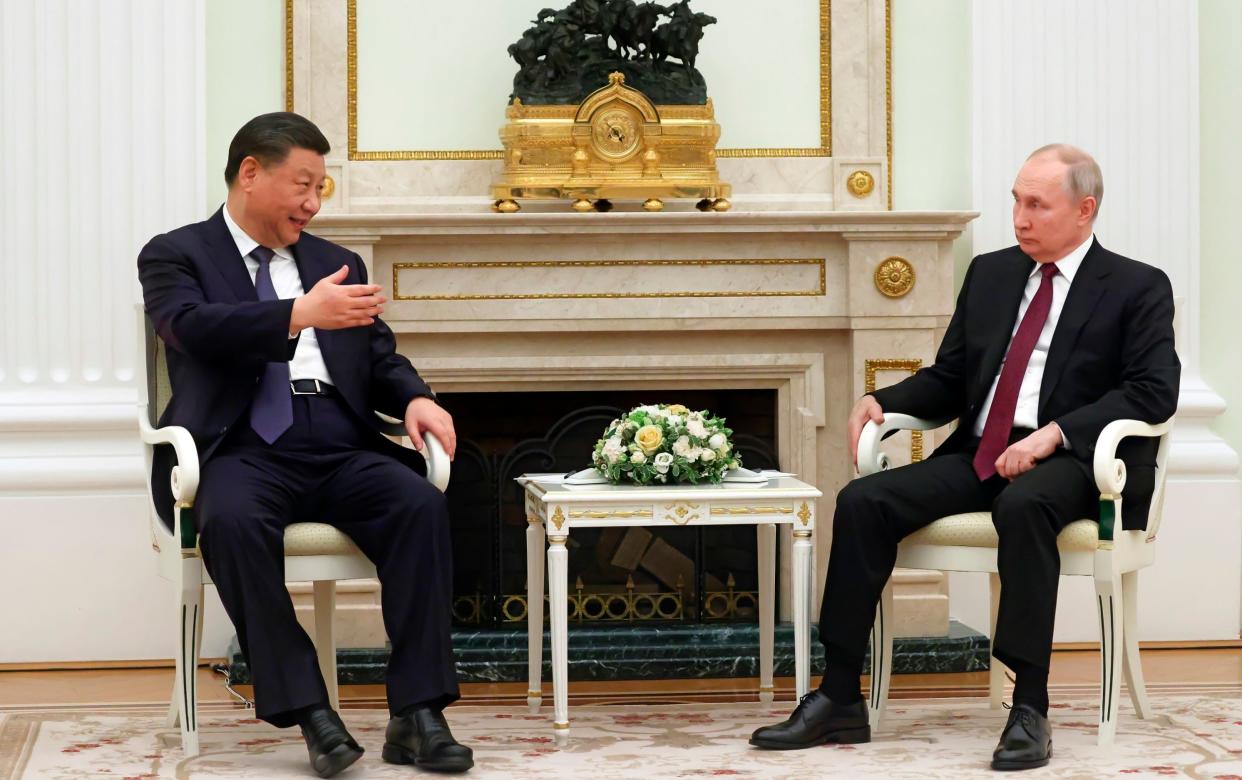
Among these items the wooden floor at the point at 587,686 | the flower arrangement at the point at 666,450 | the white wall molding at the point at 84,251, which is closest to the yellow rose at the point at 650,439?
the flower arrangement at the point at 666,450

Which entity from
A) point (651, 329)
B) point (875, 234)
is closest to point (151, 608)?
point (651, 329)

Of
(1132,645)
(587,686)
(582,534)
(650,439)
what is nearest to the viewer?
(650,439)

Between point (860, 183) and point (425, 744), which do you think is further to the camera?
point (860, 183)

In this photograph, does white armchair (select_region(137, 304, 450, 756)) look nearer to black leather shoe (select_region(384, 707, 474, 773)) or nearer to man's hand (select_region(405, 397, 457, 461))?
man's hand (select_region(405, 397, 457, 461))

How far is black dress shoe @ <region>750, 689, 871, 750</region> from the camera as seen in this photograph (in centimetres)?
359

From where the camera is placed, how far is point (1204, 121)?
5.13 metres

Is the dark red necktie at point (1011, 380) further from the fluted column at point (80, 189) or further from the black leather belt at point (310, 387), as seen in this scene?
the fluted column at point (80, 189)

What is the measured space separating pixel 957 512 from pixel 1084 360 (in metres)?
0.46

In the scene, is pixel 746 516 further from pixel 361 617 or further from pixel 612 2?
pixel 612 2

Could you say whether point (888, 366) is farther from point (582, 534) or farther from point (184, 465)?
point (184, 465)

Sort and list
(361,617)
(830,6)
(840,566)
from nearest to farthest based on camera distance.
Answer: (840,566), (361,617), (830,6)

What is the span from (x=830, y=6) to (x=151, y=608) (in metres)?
2.75

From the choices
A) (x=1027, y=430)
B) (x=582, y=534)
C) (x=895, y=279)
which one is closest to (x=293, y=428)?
(x=582, y=534)

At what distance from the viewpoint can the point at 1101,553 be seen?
11.6ft
